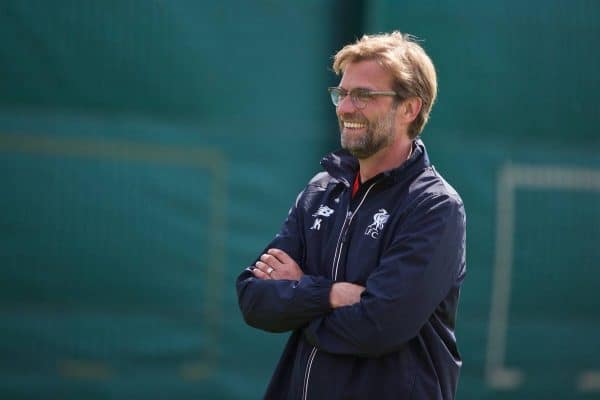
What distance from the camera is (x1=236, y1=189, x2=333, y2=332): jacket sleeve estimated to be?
3326 millimetres

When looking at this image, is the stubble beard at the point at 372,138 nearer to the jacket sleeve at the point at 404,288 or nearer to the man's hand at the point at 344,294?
the jacket sleeve at the point at 404,288

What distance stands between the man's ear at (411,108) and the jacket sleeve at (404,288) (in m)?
0.40

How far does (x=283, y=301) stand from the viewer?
337cm

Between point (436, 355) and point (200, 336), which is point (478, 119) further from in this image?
point (436, 355)

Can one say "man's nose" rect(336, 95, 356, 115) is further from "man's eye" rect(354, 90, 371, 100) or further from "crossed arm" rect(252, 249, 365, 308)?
"crossed arm" rect(252, 249, 365, 308)

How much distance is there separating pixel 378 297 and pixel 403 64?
896 mm

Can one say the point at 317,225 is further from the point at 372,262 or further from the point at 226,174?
the point at 226,174

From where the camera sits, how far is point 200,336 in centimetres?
587

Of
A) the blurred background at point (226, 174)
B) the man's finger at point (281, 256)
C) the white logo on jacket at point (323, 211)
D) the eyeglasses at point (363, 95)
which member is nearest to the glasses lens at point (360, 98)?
the eyeglasses at point (363, 95)

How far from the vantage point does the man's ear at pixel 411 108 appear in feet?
11.6

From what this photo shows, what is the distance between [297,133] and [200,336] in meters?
1.45

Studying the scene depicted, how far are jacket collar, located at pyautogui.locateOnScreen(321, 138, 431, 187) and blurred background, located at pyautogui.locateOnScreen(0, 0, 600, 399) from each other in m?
2.33

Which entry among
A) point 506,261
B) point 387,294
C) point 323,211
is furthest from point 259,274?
point 506,261

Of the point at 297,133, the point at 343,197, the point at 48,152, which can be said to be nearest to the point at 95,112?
the point at 48,152
